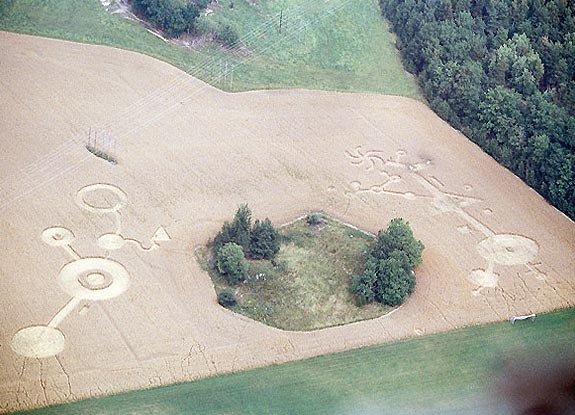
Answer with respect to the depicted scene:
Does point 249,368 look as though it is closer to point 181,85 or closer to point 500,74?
point 181,85

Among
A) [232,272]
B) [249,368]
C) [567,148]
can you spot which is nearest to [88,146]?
[232,272]

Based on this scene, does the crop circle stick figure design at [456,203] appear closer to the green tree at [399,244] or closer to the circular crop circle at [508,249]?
the circular crop circle at [508,249]

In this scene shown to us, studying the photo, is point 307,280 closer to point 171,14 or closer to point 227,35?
point 227,35

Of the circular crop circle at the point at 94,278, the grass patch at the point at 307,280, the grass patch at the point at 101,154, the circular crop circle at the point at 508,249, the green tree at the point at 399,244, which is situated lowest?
the grass patch at the point at 307,280

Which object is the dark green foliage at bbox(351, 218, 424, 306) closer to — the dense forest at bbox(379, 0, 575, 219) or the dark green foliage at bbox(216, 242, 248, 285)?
the dark green foliage at bbox(216, 242, 248, 285)

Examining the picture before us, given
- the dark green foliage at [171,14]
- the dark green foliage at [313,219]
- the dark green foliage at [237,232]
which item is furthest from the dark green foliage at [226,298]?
the dark green foliage at [171,14]

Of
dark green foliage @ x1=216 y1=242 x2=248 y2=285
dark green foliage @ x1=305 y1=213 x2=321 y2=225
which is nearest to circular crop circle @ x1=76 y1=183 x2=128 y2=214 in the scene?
dark green foliage @ x1=216 y1=242 x2=248 y2=285
